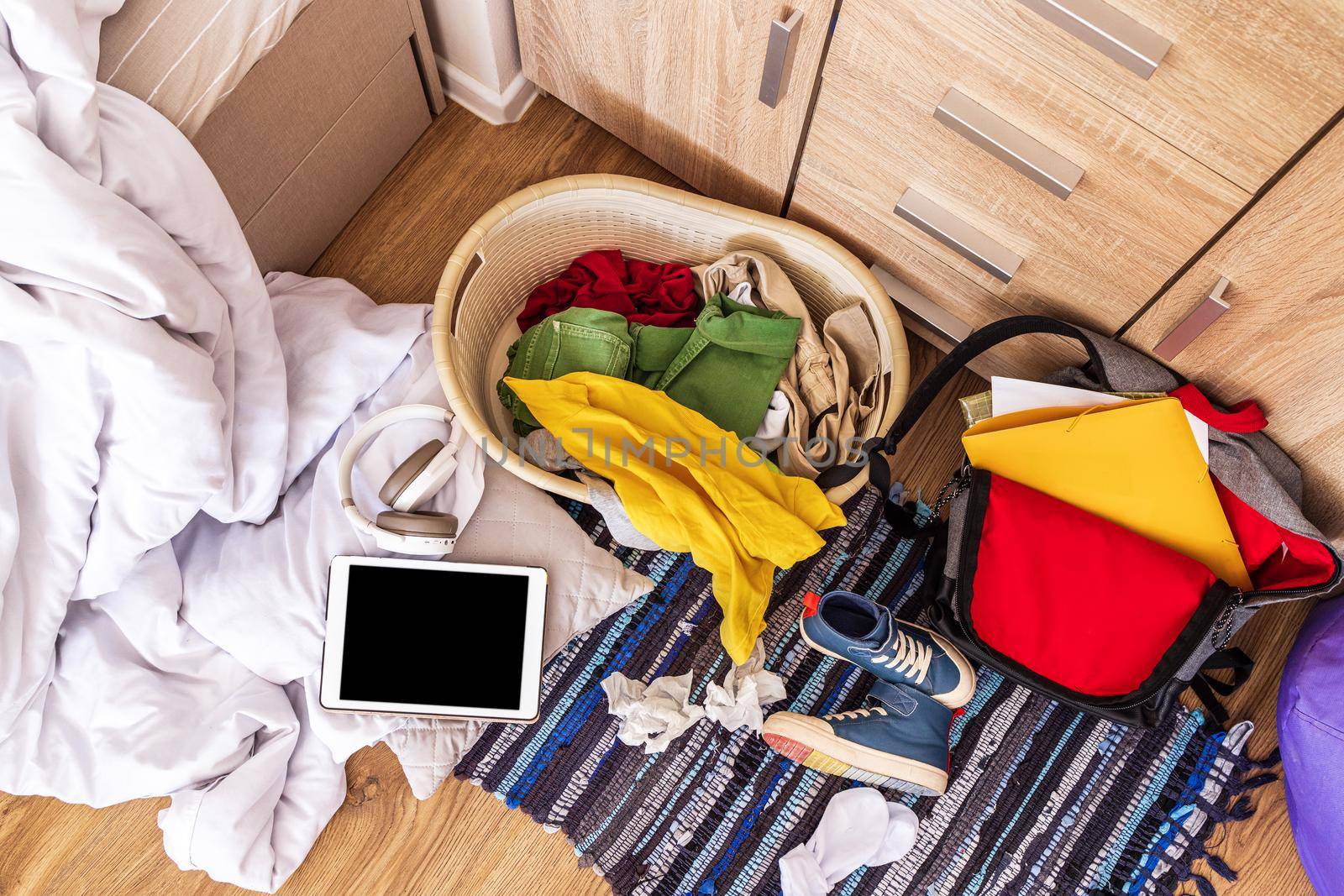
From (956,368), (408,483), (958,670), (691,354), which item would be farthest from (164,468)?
(958,670)

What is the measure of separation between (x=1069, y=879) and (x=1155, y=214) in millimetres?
926

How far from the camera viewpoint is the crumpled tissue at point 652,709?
1.26 m

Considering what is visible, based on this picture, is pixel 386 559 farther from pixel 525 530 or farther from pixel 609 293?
pixel 609 293

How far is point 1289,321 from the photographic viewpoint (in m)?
0.89

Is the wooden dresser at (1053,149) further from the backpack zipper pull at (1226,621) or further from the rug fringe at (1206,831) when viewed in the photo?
the rug fringe at (1206,831)

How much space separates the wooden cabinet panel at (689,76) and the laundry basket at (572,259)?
9cm

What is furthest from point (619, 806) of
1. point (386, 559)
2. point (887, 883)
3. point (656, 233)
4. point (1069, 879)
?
point (656, 233)

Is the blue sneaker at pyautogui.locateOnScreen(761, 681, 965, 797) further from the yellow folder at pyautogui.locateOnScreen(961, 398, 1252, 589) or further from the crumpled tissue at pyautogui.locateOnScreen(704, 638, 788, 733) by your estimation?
the yellow folder at pyautogui.locateOnScreen(961, 398, 1252, 589)

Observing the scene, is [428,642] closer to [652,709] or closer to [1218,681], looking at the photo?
[652,709]

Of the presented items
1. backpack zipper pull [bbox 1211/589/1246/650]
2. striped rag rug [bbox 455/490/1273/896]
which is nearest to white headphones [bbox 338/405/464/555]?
striped rag rug [bbox 455/490/1273/896]

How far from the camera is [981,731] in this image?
4.28 ft

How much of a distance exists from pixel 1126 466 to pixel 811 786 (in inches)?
24.4

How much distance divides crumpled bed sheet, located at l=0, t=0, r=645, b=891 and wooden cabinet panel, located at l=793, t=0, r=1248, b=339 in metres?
0.63

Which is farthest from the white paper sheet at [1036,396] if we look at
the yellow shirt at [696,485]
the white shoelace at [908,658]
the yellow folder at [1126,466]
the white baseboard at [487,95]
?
the white baseboard at [487,95]
